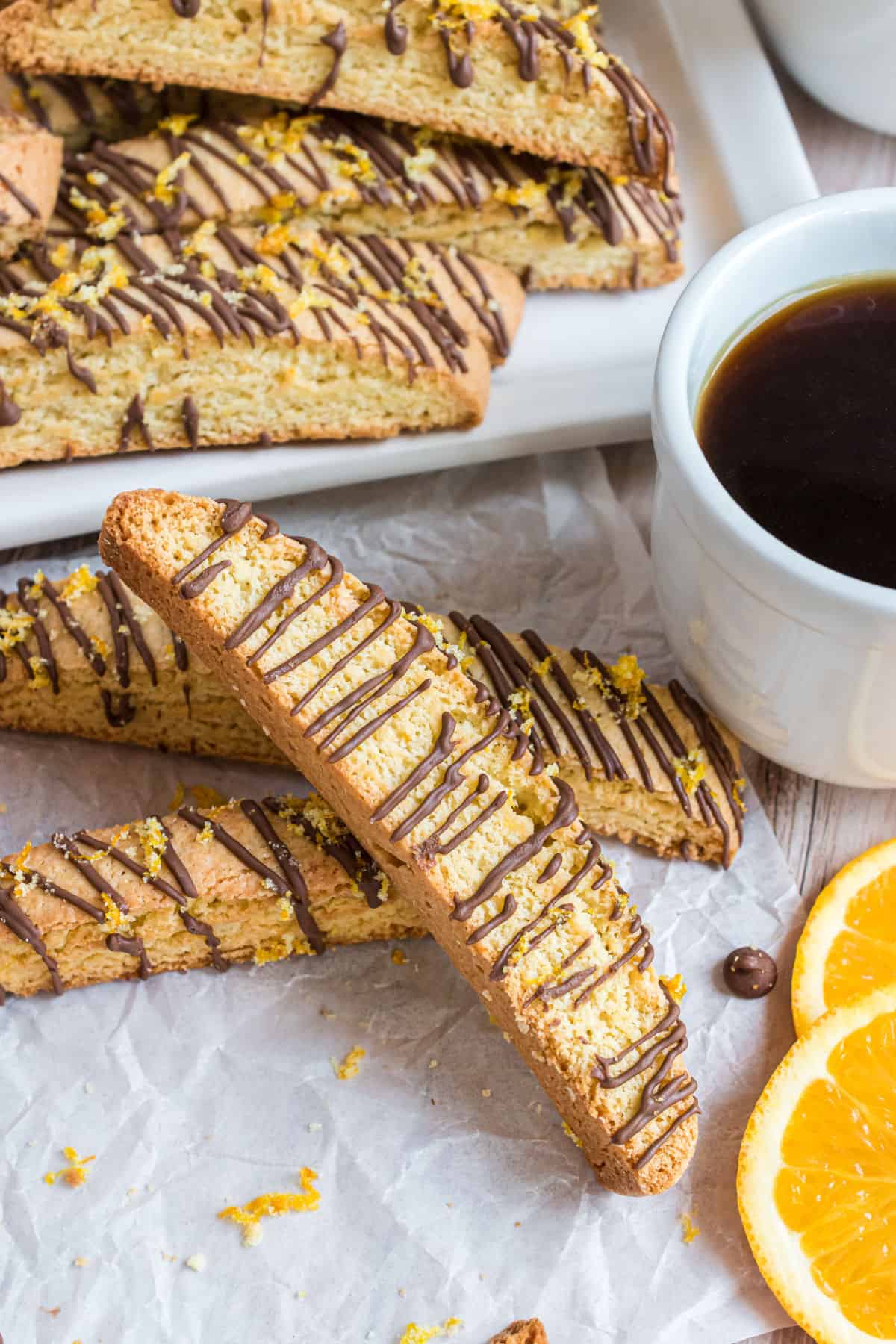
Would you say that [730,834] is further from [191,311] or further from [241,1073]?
[191,311]

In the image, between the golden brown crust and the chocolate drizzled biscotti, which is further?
the chocolate drizzled biscotti

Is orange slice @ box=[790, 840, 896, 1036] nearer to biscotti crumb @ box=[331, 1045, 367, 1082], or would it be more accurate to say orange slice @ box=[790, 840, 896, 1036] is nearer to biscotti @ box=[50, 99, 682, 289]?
→ biscotti crumb @ box=[331, 1045, 367, 1082]

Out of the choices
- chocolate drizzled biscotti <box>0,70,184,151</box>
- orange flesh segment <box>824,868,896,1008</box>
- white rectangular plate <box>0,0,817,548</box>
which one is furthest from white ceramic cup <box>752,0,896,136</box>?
orange flesh segment <box>824,868,896,1008</box>

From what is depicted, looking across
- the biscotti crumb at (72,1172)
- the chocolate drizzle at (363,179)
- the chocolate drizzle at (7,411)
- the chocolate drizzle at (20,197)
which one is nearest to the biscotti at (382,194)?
the chocolate drizzle at (363,179)

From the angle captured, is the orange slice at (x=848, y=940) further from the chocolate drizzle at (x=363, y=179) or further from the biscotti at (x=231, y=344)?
the chocolate drizzle at (x=363, y=179)

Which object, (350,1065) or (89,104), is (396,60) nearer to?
(89,104)

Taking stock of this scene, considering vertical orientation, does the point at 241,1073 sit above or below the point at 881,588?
below

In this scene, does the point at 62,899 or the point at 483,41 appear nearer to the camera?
the point at 62,899

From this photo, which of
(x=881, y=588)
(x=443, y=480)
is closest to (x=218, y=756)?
(x=443, y=480)
